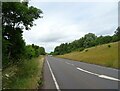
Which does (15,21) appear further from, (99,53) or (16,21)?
(99,53)

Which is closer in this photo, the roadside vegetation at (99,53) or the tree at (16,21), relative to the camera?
the tree at (16,21)

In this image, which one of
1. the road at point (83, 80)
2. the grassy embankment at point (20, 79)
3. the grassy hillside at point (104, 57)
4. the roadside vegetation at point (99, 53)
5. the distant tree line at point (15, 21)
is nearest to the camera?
the grassy embankment at point (20, 79)

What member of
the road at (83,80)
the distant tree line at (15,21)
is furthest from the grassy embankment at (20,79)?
the distant tree line at (15,21)

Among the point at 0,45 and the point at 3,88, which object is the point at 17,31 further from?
the point at 3,88

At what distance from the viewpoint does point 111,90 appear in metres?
12.9

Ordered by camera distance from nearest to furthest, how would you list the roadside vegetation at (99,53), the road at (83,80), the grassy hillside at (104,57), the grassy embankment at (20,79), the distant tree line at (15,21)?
the grassy embankment at (20,79) < the road at (83,80) < the distant tree line at (15,21) < the grassy hillside at (104,57) < the roadside vegetation at (99,53)

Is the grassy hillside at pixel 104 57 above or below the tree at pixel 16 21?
below

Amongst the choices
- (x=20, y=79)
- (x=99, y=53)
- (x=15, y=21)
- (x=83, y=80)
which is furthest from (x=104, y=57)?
(x=20, y=79)

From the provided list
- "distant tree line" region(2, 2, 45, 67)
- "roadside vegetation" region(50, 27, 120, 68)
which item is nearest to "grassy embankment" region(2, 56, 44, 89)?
"distant tree line" region(2, 2, 45, 67)

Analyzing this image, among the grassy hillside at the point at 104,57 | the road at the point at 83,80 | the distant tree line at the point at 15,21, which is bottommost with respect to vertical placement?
the road at the point at 83,80

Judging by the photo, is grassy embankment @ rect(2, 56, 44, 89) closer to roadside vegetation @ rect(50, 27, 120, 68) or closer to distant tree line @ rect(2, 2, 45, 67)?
distant tree line @ rect(2, 2, 45, 67)

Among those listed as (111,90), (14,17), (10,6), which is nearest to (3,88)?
(111,90)

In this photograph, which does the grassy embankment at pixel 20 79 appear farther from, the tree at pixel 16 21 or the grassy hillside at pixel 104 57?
the grassy hillside at pixel 104 57

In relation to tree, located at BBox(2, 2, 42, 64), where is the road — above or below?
below
